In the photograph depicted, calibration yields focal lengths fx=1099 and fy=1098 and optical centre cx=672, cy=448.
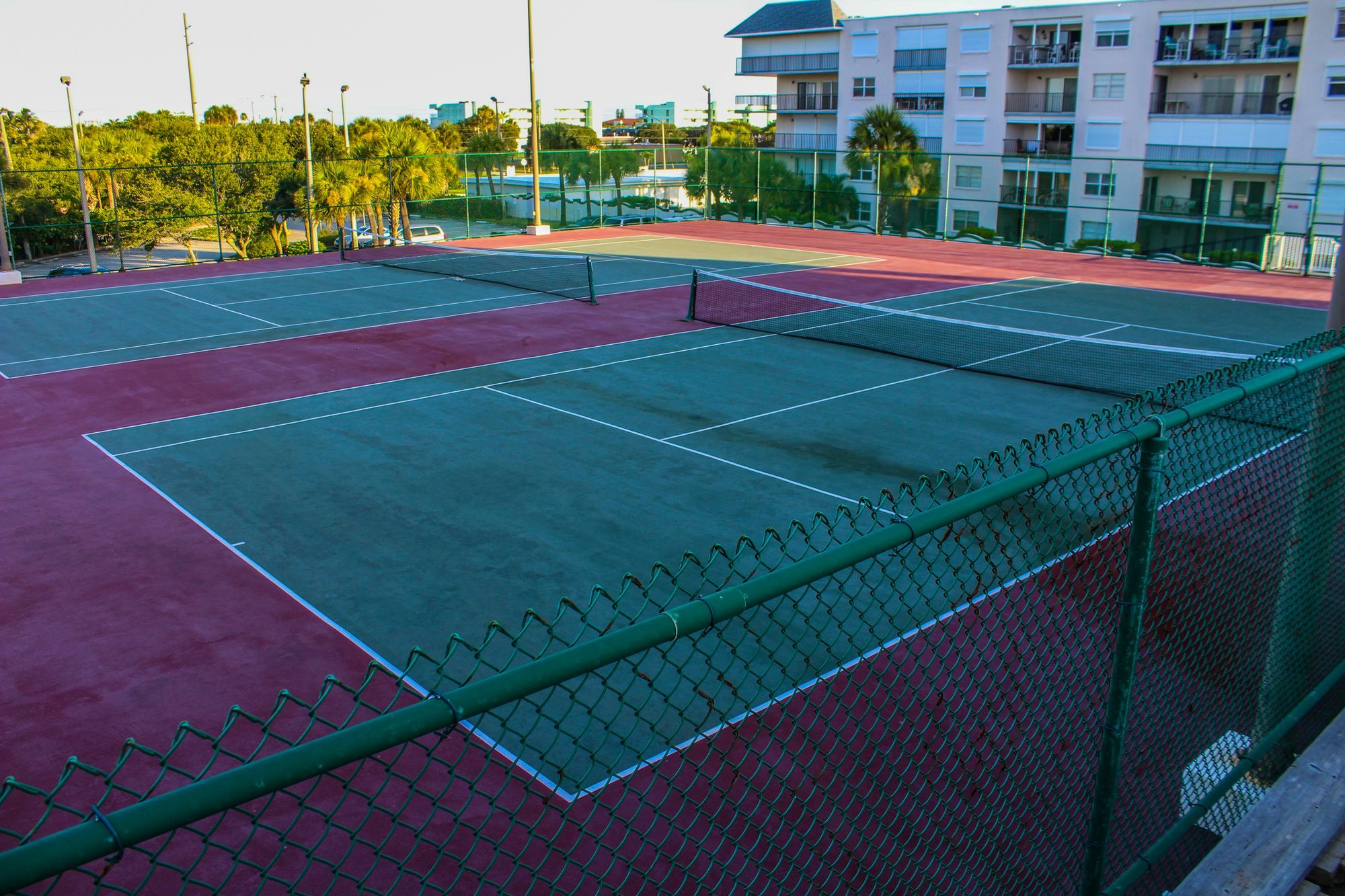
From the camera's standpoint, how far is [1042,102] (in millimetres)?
55156

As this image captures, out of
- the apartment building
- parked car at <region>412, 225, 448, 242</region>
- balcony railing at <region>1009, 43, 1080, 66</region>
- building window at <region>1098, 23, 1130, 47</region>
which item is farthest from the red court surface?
balcony railing at <region>1009, 43, 1080, 66</region>

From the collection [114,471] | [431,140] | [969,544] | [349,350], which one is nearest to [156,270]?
[349,350]

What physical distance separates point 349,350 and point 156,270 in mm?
13933

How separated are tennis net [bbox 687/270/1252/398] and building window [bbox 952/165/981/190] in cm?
3388

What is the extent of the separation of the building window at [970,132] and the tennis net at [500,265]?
33302 millimetres

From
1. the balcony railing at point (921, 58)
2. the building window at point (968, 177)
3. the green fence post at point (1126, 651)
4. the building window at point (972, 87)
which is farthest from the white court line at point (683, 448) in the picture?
the balcony railing at point (921, 58)

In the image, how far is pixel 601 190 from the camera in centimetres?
4053

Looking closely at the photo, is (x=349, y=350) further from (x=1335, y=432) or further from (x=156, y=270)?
(x=1335, y=432)

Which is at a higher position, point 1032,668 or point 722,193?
point 722,193

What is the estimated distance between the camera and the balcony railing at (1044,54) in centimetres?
5338

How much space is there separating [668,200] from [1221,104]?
25.2m

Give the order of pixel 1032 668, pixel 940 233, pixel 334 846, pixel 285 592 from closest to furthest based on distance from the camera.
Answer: pixel 334 846 < pixel 1032 668 < pixel 285 592 < pixel 940 233

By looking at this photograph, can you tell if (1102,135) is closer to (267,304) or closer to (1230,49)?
(1230,49)

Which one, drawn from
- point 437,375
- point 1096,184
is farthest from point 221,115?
point 437,375
